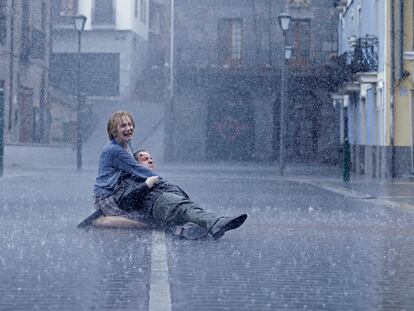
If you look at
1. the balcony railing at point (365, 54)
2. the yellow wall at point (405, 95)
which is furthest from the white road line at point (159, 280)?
the balcony railing at point (365, 54)

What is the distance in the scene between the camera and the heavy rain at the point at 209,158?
21.5ft

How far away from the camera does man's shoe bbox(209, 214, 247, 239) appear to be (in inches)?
343


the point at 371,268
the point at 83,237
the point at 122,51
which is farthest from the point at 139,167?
the point at 122,51

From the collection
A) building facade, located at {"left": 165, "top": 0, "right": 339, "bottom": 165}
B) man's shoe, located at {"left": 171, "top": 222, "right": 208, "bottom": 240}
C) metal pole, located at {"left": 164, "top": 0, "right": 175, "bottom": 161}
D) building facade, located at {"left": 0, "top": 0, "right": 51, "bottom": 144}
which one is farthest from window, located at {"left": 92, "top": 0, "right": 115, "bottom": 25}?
man's shoe, located at {"left": 171, "top": 222, "right": 208, "bottom": 240}

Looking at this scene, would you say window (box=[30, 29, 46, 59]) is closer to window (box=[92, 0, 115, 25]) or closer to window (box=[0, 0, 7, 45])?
window (box=[0, 0, 7, 45])

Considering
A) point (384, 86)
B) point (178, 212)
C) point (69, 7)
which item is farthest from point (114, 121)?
point (69, 7)

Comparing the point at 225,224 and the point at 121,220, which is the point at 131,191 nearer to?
the point at 121,220

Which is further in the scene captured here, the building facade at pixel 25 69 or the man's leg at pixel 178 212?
the building facade at pixel 25 69

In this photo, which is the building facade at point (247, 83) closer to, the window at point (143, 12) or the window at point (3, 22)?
the window at point (3, 22)

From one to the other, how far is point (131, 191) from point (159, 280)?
343cm

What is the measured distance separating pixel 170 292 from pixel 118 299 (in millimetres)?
382

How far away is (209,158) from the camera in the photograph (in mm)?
42844

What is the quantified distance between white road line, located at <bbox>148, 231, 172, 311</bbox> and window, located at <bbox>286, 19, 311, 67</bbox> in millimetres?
34190

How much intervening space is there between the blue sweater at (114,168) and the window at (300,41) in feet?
108
